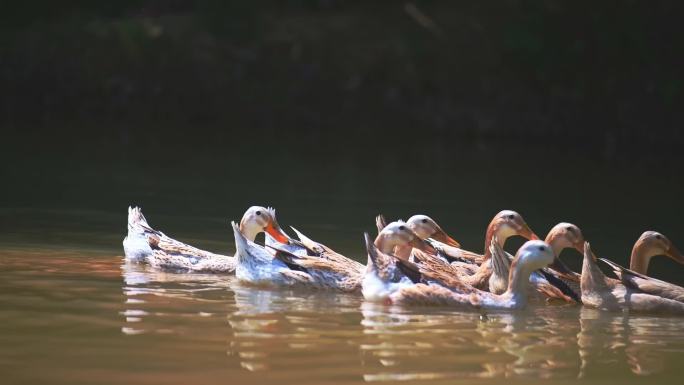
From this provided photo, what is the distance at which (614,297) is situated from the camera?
1049cm

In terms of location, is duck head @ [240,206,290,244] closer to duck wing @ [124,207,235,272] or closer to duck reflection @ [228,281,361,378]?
duck wing @ [124,207,235,272]

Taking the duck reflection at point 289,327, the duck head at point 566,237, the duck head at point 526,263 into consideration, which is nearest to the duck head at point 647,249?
the duck head at point 566,237

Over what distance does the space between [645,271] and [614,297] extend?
127 cm

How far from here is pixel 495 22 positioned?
31891 millimetres

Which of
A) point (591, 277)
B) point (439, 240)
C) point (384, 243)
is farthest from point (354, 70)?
point (591, 277)

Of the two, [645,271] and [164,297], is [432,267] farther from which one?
[164,297]

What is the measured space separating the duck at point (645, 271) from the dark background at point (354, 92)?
8.22m

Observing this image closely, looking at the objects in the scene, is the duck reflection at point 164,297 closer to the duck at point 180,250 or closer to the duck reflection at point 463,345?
the duck at point 180,250

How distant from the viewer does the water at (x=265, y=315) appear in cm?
763

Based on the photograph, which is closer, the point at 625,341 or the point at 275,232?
the point at 625,341

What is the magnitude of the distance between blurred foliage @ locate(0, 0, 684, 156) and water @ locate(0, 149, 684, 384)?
411 inches

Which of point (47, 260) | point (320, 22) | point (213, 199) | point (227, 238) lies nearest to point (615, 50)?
point (320, 22)

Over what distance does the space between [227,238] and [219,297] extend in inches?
143

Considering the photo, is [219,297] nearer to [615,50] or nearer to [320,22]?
[615,50]
